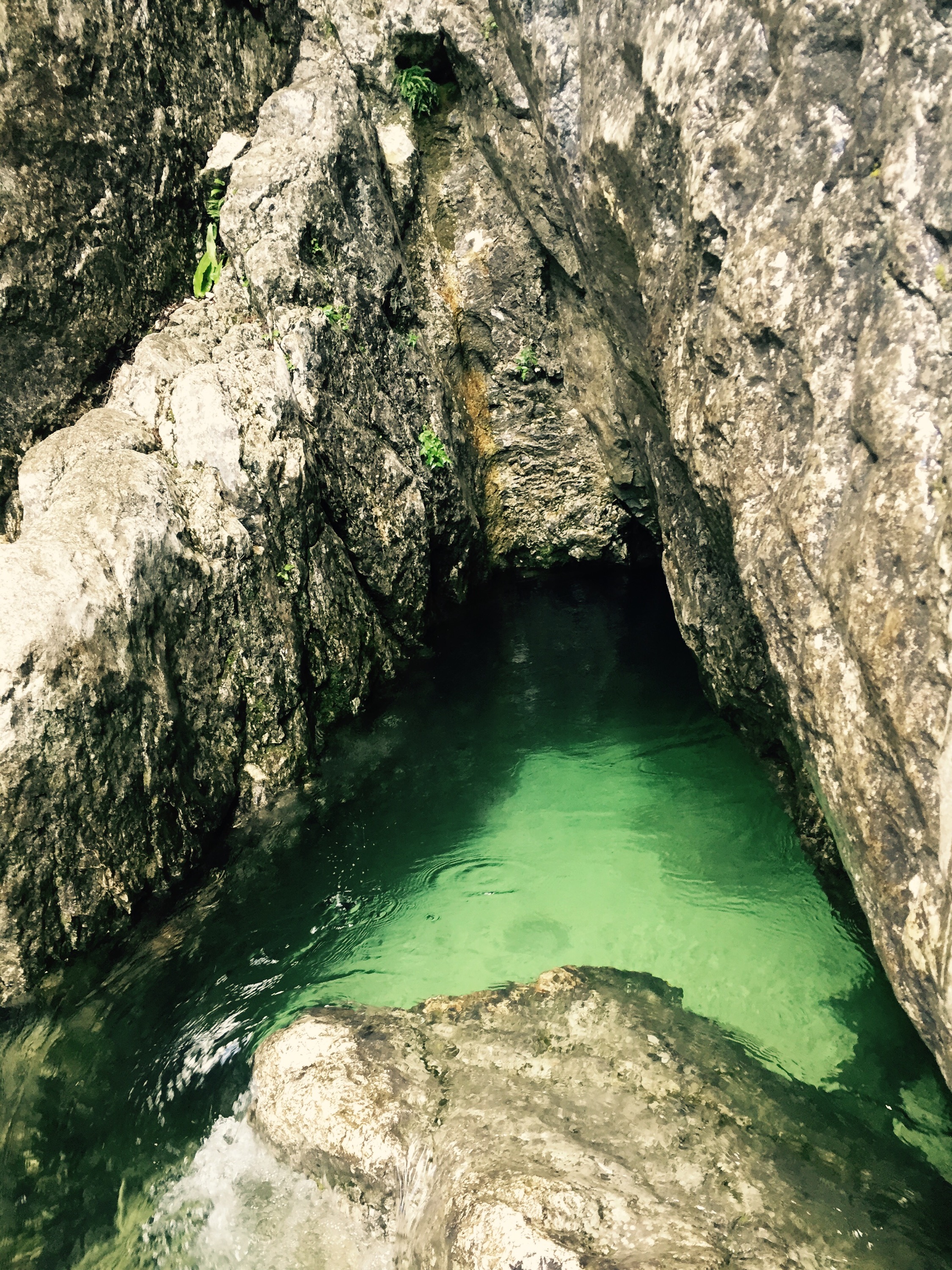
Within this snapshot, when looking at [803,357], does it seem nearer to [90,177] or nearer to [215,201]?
[90,177]

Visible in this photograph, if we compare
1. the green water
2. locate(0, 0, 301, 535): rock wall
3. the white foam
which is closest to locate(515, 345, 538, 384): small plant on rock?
the green water

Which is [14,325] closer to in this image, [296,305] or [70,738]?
[296,305]

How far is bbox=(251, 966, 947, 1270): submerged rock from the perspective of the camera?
2609 mm

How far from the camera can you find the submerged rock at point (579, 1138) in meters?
2.61

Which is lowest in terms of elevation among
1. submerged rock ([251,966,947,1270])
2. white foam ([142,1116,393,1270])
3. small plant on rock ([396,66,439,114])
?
white foam ([142,1116,393,1270])

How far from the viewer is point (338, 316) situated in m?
5.74

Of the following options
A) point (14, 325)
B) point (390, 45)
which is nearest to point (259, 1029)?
point (14, 325)

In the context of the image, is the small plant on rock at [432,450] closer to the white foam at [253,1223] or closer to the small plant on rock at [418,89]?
the small plant on rock at [418,89]

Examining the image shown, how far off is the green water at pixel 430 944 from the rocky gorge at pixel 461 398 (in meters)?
0.39

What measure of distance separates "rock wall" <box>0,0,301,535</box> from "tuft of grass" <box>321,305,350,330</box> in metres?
1.07

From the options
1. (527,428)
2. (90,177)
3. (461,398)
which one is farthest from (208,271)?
(527,428)

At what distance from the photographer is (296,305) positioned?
5520 mm

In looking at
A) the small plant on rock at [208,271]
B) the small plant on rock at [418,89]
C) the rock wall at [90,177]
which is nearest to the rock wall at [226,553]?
the small plant on rock at [208,271]

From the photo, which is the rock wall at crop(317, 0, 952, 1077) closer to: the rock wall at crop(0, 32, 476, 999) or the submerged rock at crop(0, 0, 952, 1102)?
the submerged rock at crop(0, 0, 952, 1102)
